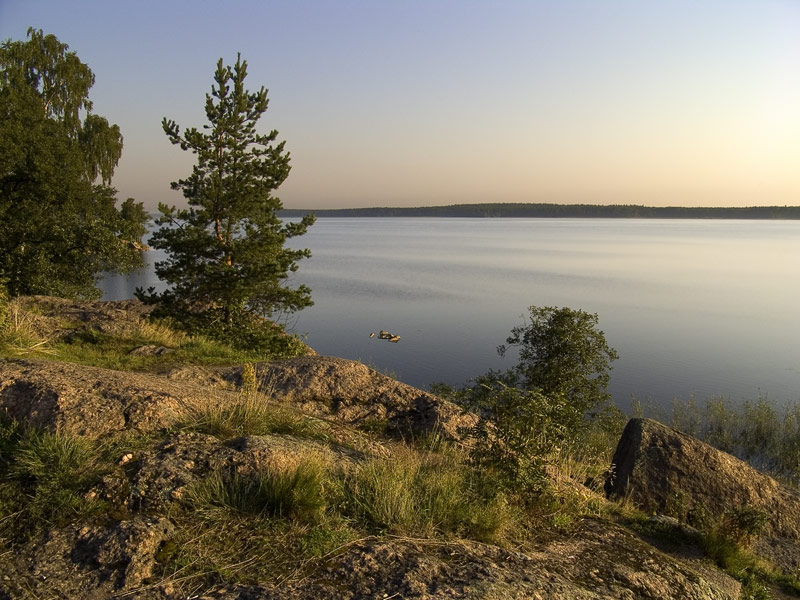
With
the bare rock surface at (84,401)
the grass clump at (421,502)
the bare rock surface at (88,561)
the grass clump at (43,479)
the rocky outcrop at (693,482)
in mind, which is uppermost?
the bare rock surface at (84,401)

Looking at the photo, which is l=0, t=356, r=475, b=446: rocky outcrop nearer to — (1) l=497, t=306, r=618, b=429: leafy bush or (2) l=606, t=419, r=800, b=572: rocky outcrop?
(2) l=606, t=419, r=800, b=572: rocky outcrop

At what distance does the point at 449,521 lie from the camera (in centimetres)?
401

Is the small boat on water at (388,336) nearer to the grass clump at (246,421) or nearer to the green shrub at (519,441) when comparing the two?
the grass clump at (246,421)

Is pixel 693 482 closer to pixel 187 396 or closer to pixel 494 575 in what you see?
pixel 494 575

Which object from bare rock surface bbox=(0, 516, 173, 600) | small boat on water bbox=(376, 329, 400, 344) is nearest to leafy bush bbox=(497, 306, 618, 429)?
bare rock surface bbox=(0, 516, 173, 600)

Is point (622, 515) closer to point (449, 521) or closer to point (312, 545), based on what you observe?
point (449, 521)

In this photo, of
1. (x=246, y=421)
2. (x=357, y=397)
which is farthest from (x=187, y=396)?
(x=357, y=397)

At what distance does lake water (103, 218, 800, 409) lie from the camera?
19.0 meters

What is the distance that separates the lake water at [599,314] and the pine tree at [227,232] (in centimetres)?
493

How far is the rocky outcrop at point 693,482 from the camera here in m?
7.08

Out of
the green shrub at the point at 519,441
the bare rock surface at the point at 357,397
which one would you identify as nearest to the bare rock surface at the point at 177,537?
the green shrub at the point at 519,441

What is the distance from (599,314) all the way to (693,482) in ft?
75.0

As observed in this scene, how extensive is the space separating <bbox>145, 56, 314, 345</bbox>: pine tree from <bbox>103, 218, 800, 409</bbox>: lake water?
194 inches

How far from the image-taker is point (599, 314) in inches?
1146
